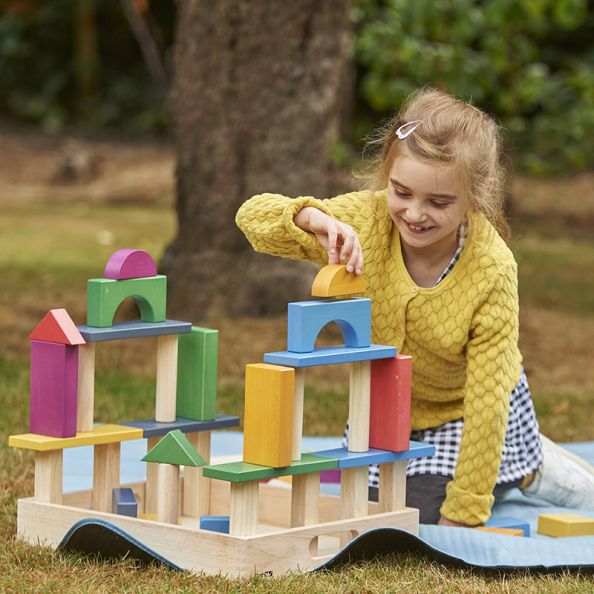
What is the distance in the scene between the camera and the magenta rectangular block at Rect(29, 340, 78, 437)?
2.77 meters

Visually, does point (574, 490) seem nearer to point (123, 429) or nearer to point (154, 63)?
point (123, 429)

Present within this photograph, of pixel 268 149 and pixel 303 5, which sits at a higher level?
pixel 303 5

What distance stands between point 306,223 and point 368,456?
2.14 feet

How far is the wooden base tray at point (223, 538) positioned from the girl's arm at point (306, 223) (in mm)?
648

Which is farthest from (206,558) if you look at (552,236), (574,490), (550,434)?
(552,236)

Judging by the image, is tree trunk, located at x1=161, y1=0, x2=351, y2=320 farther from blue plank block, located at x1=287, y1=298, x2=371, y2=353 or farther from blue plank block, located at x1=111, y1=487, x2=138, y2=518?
blue plank block, located at x1=287, y1=298, x2=371, y2=353

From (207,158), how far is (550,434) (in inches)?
99.6

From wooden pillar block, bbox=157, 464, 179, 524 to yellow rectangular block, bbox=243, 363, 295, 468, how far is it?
32 cm

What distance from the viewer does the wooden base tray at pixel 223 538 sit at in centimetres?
263

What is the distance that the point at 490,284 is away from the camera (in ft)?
10.4

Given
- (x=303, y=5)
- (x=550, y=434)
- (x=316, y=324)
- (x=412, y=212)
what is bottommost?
(x=550, y=434)

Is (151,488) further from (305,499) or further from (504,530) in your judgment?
(504,530)

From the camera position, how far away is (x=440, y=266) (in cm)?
332

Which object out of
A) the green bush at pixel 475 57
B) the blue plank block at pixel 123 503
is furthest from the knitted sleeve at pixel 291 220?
the green bush at pixel 475 57
